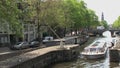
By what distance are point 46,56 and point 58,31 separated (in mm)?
56405

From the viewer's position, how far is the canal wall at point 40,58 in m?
33.2

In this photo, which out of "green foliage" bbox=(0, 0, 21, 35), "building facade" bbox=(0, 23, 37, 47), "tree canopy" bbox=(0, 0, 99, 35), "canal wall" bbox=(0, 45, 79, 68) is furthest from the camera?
"building facade" bbox=(0, 23, 37, 47)

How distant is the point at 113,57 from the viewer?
47.5 metres

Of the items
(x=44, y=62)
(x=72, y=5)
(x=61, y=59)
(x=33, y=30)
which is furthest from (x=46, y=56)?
(x=72, y=5)

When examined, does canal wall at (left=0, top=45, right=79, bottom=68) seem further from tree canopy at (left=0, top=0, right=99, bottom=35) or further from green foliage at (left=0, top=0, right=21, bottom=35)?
tree canopy at (left=0, top=0, right=99, bottom=35)

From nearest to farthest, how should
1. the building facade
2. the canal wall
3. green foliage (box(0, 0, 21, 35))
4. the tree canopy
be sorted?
the canal wall → green foliage (box(0, 0, 21, 35)) → the tree canopy → the building facade

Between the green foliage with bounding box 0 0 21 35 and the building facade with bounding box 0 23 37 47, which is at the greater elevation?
the green foliage with bounding box 0 0 21 35

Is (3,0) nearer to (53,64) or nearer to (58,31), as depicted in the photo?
(53,64)

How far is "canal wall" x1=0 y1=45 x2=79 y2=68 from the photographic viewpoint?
109 ft

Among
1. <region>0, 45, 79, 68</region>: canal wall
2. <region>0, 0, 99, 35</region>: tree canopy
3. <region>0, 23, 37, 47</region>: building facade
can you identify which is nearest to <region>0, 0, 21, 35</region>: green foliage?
<region>0, 0, 99, 35</region>: tree canopy

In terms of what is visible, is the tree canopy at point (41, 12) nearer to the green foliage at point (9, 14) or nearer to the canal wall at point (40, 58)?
the green foliage at point (9, 14)

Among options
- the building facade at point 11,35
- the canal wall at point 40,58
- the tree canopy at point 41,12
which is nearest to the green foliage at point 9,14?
the tree canopy at point 41,12

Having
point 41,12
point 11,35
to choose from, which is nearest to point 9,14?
point 41,12

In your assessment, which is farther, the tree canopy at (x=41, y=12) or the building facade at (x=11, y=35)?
the building facade at (x=11, y=35)
